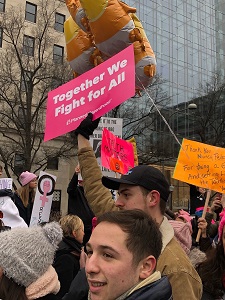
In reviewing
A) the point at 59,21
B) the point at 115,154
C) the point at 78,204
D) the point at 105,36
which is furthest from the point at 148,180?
the point at 59,21

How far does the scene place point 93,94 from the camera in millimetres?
3953

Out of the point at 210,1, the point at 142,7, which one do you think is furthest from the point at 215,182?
the point at 210,1

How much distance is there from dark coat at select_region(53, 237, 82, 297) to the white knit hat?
1589 mm

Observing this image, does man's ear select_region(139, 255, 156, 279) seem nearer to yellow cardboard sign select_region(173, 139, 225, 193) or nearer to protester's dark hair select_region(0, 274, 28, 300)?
protester's dark hair select_region(0, 274, 28, 300)

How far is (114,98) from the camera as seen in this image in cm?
377

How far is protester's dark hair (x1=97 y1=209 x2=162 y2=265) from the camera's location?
1697mm

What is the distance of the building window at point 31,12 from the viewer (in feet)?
108

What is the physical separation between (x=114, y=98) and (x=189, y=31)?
4552 centimetres

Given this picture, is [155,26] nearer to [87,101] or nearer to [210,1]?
[210,1]

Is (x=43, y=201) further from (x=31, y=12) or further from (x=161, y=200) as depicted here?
(x=31, y=12)

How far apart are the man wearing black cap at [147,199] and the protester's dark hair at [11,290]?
823 millimetres

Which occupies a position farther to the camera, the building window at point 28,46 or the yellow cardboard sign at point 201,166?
the building window at point 28,46

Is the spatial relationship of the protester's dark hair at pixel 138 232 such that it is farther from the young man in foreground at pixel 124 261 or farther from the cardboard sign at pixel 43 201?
the cardboard sign at pixel 43 201

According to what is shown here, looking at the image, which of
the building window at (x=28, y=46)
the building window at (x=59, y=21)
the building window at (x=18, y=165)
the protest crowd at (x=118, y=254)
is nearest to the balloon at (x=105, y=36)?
the protest crowd at (x=118, y=254)
